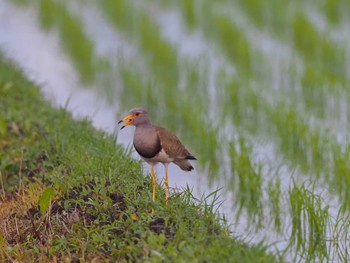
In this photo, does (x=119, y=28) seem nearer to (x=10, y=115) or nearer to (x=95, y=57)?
(x=95, y=57)

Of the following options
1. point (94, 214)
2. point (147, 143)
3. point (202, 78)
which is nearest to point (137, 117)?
point (147, 143)

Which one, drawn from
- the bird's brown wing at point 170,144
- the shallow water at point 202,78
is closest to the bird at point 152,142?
the bird's brown wing at point 170,144

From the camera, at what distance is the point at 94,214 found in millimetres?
4125

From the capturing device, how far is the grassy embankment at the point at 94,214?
360 centimetres

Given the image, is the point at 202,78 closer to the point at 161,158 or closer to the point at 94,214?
the point at 94,214

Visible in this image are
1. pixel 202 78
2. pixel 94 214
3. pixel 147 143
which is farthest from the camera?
pixel 202 78

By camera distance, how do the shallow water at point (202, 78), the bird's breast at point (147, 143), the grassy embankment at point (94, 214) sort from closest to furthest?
the grassy embankment at point (94, 214), the bird's breast at point (147, 143), the shallow water at point (202, 78)

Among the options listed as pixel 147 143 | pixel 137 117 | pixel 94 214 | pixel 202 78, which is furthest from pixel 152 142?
pixel 202 78

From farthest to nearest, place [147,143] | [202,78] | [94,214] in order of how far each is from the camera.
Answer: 1. [202,78]
2. [94,214]
3. [147,143]

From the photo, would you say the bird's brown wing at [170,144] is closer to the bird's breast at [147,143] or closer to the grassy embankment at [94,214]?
the bird's breast at [147,143]

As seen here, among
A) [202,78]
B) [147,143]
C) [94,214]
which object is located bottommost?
Result: [94,214]

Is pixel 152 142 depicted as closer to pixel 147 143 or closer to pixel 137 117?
pixel 147 143

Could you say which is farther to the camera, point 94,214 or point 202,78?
point 202,78

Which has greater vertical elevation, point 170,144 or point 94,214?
point 170,144
